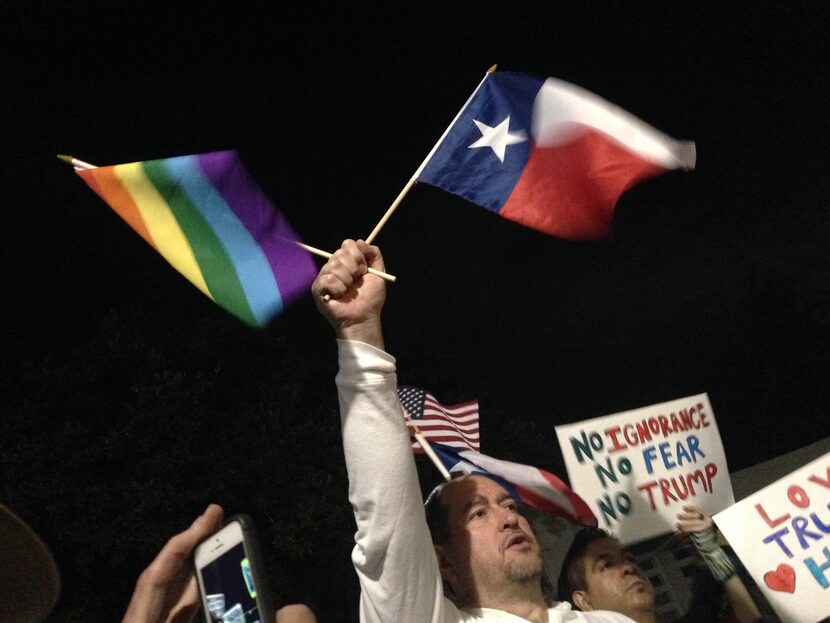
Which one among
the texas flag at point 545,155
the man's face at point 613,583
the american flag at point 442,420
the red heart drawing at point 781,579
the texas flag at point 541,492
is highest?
the texas flag at point 545,155

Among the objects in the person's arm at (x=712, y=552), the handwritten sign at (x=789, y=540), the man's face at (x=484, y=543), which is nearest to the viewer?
the man's face at (x=484, y=543)

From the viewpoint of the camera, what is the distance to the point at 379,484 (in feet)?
6.52

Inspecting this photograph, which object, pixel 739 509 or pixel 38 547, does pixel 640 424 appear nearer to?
pixel 739 509

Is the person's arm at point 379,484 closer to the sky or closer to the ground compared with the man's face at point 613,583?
closer to the sky

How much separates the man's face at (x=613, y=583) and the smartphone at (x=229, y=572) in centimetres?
182

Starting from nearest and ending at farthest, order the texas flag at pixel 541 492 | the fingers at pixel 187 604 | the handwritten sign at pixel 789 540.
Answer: the fingers at pixel 187 604, the handwritten sign at pixel 789 540, the texas flag at pixel 541 492

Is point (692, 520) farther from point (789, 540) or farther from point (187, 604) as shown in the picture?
point (187, 604)

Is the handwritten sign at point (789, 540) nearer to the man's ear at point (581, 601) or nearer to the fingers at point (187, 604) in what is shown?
the man's ear at point (581, 601)

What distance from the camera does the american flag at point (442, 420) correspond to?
4.80m

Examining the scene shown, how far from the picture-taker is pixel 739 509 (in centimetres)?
313

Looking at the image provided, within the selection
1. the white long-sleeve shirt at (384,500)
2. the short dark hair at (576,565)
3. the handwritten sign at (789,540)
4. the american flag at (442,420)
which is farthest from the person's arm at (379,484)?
the american flag at (442,420)

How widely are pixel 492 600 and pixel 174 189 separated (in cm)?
168

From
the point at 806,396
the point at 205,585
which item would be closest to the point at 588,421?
the point at 205,585

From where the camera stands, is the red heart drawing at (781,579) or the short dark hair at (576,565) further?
the short dark hair at (576,565)
